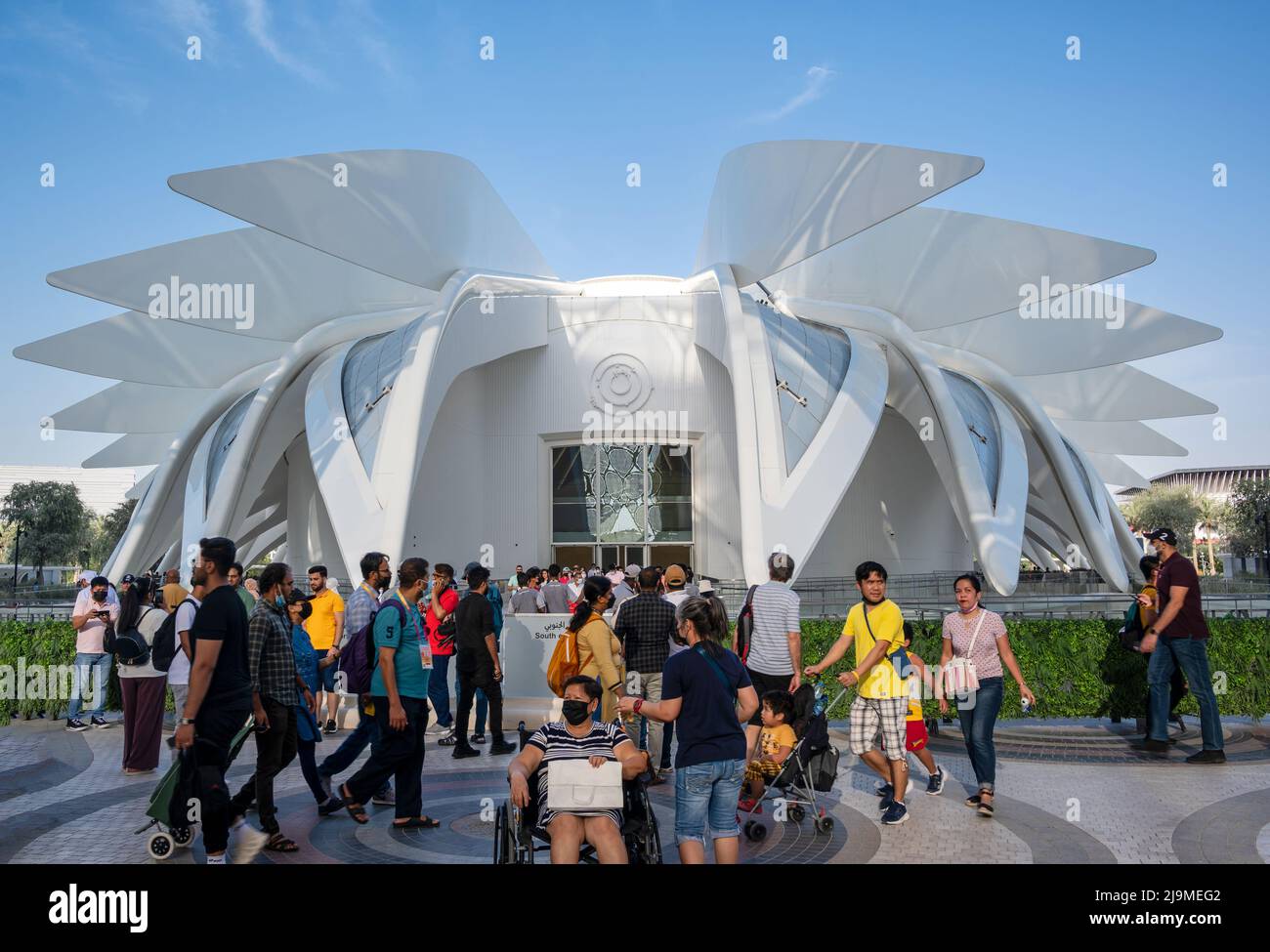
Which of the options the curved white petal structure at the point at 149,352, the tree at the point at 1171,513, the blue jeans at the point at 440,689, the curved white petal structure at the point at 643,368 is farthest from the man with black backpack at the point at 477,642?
the tree at the point at 1171,513

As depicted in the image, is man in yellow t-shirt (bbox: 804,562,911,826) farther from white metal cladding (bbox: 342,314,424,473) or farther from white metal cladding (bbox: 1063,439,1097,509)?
white metal cladding (bbox: 1063,439,1097,509)

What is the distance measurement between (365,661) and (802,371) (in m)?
17.3

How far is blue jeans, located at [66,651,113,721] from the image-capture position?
10741 millimetres

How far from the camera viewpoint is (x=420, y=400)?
2105 centimetres

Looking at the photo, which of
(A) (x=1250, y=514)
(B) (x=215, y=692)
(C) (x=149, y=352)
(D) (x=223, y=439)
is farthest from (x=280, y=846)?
(A) (x=1250, y=514)

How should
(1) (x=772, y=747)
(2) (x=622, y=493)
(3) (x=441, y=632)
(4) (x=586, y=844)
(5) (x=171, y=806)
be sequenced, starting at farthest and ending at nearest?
(2) (x=622, y=493) < (3) (x=441, y=632) < (1) (x=772, y=747) < (5) (x=171, y=806) < (4) (x=586, y=844)

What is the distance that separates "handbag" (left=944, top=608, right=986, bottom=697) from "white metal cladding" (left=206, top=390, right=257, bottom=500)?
1993 cm

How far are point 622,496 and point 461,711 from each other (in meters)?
19.4

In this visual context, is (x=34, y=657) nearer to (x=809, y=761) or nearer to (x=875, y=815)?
(x=809, y=761)

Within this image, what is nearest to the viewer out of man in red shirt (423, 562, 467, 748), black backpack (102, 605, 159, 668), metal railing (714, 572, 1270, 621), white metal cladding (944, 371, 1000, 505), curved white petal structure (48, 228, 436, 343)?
black backpack (102, 605, 159, 668)

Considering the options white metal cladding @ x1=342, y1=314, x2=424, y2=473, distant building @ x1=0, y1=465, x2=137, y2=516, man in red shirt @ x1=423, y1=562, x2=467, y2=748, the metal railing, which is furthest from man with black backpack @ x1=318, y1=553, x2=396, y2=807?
distant building @ x1=0, y1=465, x2=137, y2=516

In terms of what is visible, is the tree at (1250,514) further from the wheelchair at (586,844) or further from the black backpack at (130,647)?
the wheelchair at (586,844)

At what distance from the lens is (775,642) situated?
6.83 meters
